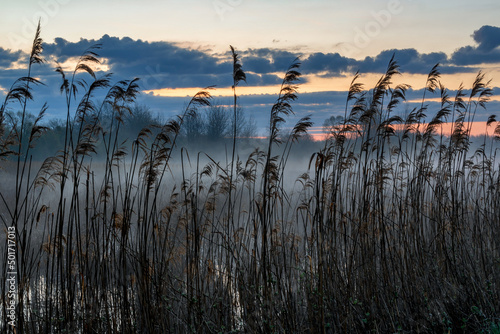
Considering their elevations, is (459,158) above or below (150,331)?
above

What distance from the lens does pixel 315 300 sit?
413 cm

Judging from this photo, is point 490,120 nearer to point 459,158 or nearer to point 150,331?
point 459,158

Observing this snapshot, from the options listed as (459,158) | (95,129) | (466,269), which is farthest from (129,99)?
(459,158)

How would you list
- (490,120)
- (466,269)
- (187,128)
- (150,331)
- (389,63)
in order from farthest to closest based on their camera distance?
(187,128) → (490,120) → (389,63) → (466,269) → (150,331)

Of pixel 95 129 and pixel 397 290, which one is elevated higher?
pixel 95 129

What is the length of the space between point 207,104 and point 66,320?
7.79 feet

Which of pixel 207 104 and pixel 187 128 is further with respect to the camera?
pixel 187 128

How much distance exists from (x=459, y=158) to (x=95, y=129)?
5843mm

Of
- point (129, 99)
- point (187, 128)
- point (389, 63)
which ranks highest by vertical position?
point (389, 63)

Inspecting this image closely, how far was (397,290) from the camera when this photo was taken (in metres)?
4.43

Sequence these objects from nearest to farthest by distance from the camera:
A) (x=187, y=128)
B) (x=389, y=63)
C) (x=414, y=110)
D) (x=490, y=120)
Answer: (x=389, y=63), (x=414, y=110), (x=490, y=120), (x=187, y=128)

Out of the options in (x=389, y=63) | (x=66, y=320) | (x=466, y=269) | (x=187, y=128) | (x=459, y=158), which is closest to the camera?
(x=66, y=320)

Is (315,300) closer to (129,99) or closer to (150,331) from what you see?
(150,331)

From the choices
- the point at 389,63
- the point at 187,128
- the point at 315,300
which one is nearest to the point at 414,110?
the point at 389,63
